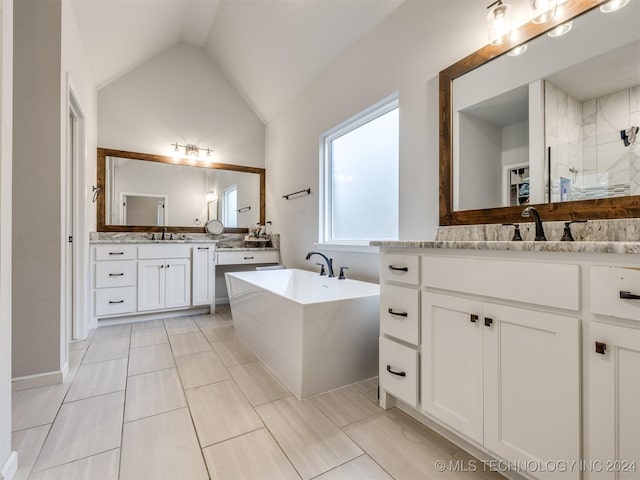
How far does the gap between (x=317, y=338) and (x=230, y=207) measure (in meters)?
2.83

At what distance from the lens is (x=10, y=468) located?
105 centimetres

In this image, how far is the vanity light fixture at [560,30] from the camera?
4.25 feet

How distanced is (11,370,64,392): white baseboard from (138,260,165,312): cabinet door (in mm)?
1301

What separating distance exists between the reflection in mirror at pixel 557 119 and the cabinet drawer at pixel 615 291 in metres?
0.60

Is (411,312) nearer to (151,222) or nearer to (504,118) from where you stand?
(504,118)

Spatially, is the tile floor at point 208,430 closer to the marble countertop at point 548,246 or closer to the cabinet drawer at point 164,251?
the marble countertop at point 548,246

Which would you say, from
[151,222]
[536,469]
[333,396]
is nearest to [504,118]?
[536,469]

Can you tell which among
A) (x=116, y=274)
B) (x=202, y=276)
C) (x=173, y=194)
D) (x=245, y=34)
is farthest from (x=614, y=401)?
(x=173, y=194)

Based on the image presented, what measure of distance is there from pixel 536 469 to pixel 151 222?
3.81 meters

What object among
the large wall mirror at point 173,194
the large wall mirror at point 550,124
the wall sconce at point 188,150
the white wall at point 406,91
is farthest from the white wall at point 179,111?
the large wall mirror at point 550,124

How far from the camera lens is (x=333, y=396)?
5.36ft

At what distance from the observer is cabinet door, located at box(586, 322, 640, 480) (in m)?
0.74

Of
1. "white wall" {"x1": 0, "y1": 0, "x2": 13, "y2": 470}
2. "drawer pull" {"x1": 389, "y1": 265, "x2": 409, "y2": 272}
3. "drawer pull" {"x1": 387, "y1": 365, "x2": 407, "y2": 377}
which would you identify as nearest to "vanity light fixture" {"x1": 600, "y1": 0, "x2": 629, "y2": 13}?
"drawer pull" {"x1": 389, "y1": 265, "x2": 409, "y2": 272}

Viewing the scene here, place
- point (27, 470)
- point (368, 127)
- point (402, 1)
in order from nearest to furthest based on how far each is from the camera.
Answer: point (27, 470), point (402, 1), point (368, 127)
